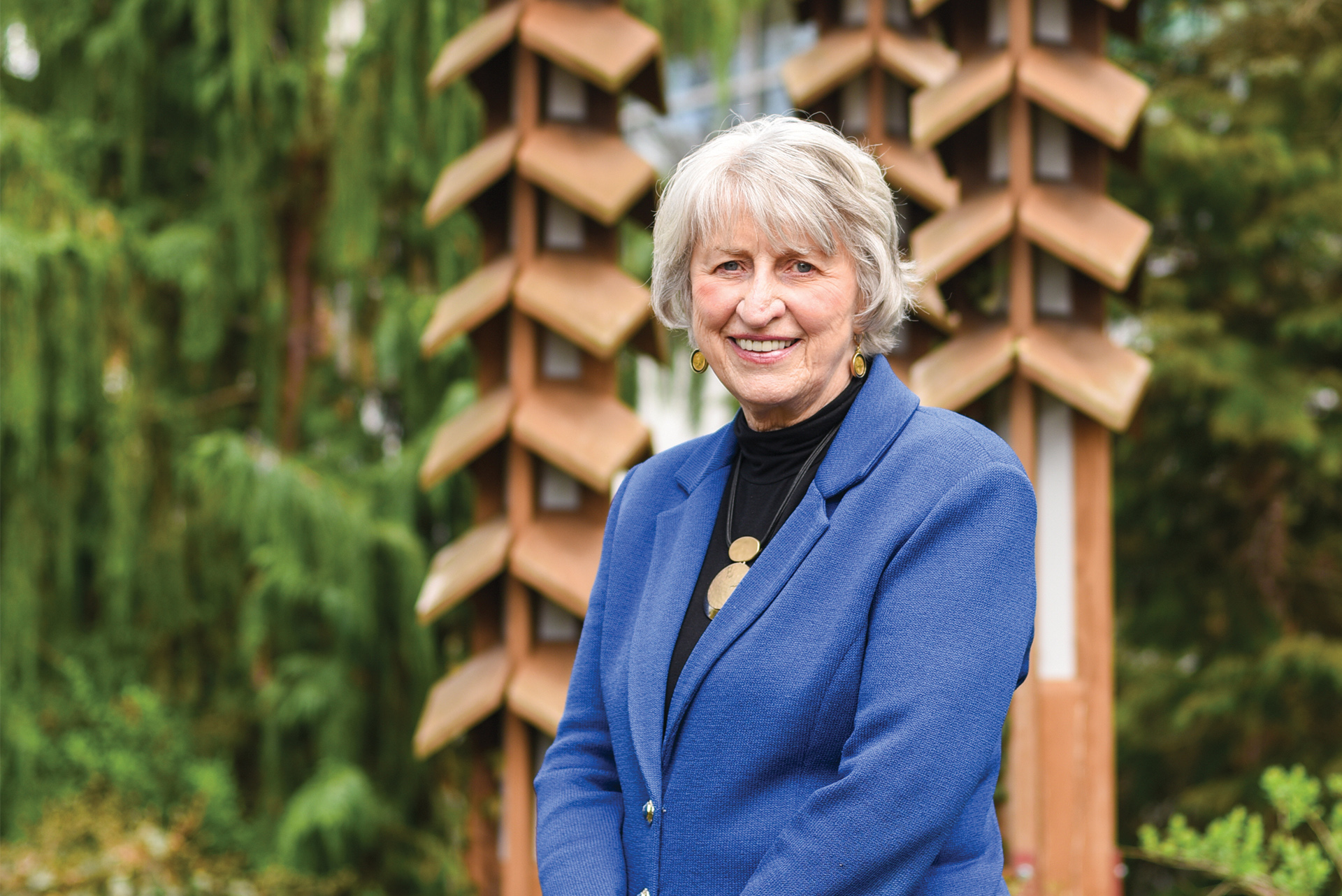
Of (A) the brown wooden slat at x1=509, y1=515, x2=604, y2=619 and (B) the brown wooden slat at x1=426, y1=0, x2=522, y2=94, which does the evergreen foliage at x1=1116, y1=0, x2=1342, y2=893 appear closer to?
(A) the brown wooden slat at x1=509, y1=515, x2=604, y2=619

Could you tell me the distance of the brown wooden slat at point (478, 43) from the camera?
9.46 feet

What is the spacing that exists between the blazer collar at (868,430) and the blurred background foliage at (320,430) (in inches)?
102

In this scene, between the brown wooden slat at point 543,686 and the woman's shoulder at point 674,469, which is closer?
the woman's shoulder at point 674,469

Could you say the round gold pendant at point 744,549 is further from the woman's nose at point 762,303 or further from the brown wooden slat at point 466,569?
the brown wooden slat at point 466,569

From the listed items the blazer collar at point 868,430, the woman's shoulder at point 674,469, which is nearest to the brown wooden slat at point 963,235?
the woman's shoulder at point 674,469

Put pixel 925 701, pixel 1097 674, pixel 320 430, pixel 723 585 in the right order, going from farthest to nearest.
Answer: pixel 320 430
pixel 1097 674
pixel 723 585
pixel 925 701

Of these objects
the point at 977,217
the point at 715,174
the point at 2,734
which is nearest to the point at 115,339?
the point at 2,734

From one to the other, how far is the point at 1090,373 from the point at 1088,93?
1.94 ft

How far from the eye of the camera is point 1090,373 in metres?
2.70

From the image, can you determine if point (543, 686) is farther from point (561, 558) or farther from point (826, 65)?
point (826, 65)

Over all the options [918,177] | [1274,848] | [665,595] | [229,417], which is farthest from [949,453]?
[229,417]

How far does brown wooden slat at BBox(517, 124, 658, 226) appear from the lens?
281 centimetres

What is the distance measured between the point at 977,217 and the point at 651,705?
1.68 metres

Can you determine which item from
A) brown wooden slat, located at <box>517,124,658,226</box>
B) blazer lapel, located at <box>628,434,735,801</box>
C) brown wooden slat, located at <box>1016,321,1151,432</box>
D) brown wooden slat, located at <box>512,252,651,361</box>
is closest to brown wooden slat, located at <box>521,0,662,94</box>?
brown wooden slat, located at <box>517,124,658,226</box>
